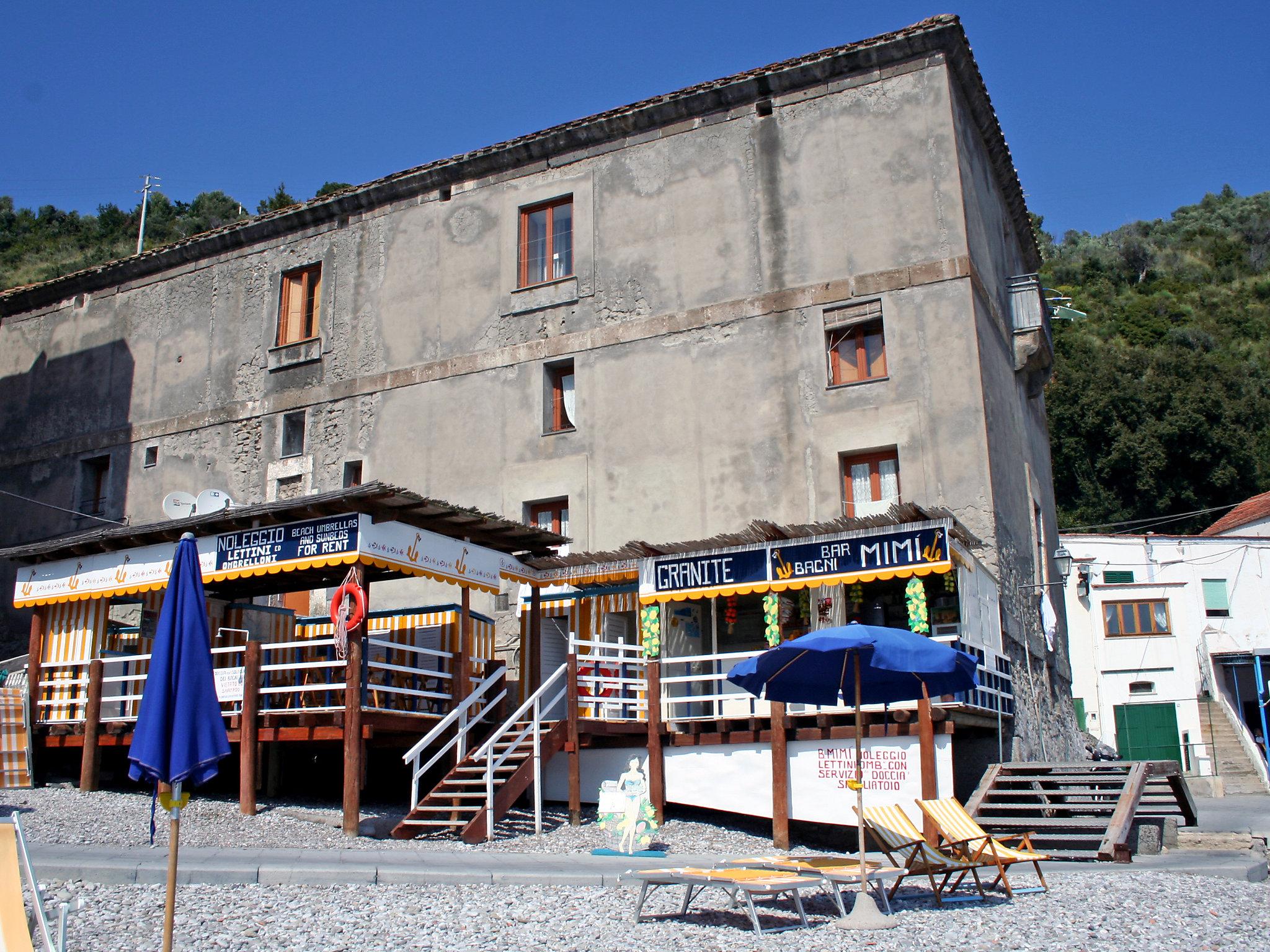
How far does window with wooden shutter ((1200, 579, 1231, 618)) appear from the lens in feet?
131

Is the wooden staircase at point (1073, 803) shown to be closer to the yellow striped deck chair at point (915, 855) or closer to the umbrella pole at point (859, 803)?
the yellow striped deck chair at point (915, 855)

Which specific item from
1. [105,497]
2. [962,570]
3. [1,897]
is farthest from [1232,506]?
[1,897]

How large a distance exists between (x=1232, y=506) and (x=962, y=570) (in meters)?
42.3

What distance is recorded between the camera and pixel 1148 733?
37062 millimetres

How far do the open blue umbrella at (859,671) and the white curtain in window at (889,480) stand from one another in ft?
27.9

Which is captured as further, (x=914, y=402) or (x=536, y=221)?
(x=536, y=221)

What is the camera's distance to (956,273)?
19.2m

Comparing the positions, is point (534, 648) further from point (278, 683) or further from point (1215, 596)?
point (1215, 596)

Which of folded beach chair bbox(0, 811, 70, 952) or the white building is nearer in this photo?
folded beach chair bbox(0, 811, 70, 952)

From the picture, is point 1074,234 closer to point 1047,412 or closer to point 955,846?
point 1047,412

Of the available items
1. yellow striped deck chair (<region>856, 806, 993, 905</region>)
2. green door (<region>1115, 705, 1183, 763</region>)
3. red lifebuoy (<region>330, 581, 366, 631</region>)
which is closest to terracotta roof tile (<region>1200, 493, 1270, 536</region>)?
green door (<region>1115, 705, 1183, 763</region>)

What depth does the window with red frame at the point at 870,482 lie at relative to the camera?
19219mm

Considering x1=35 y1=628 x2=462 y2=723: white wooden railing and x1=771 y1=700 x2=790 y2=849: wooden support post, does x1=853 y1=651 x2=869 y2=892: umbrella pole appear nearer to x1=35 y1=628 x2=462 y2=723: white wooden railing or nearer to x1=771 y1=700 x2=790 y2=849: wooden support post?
x1=771 y1=700 x2=790 y2=849: wooden support post

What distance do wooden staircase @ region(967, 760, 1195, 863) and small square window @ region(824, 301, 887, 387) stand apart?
745 cm
